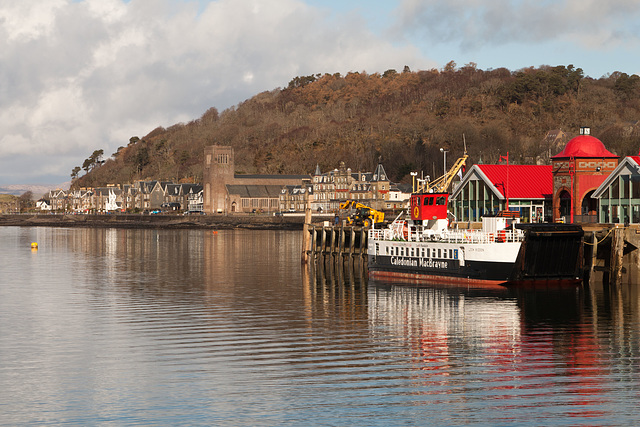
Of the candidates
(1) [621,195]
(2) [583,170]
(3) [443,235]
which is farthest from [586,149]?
(3) [443,235]

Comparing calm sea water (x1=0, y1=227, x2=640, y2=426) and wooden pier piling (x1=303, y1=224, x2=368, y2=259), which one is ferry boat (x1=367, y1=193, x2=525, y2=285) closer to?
calm sea water (x1=0, y1=227, x2=640, y2=426)

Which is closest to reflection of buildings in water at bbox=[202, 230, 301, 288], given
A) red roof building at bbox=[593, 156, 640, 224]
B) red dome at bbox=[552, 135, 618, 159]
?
red roof building at bbox=[593, 156, 640, 224]

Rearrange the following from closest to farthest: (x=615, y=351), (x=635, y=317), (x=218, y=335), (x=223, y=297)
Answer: (x=615, y=351), (x=218, y=335), (x=635, y=317), (x=223, y=297)

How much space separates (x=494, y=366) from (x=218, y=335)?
1269cm

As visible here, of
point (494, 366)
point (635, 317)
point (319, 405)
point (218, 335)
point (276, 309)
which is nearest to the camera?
point (319, 405)

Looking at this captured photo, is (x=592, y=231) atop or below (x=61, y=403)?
atop

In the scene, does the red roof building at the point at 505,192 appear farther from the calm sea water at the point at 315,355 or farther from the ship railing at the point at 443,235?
the calm sea water at the point at 315,355

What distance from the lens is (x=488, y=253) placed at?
5359 centimetres

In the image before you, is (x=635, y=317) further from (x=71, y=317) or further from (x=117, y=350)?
(x=71, y=317)

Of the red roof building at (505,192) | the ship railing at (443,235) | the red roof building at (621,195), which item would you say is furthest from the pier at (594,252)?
the red roof building at (505,192)

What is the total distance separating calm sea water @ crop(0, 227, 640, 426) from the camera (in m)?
24.0

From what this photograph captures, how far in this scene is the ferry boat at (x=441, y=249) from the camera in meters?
53.3

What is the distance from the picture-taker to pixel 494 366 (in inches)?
1181

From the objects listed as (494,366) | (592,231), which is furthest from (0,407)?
(592,231)
